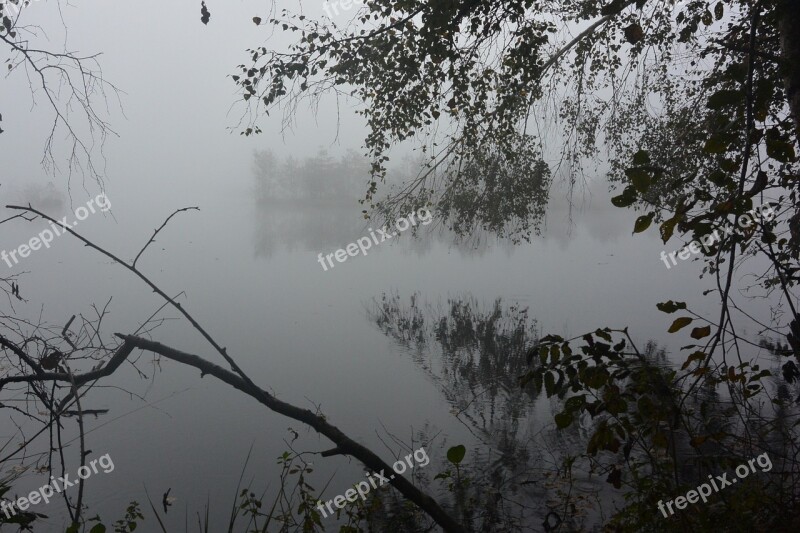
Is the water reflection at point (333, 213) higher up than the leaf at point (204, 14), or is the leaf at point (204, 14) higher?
the water reflection at point (333, 213)

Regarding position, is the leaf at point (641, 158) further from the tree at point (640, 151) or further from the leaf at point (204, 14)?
the leaf at point (204, 14)

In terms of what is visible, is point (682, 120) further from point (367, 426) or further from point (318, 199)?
point (318, 199)

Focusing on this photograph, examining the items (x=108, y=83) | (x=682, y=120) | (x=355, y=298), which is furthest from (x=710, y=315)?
(x=108, y=83)

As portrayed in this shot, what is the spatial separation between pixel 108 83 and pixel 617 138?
7893 millimetres

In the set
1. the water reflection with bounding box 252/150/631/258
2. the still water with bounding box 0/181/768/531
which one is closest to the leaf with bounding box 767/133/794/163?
the still water with bounding box 0/181/768/531

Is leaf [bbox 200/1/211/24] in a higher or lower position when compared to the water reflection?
lower

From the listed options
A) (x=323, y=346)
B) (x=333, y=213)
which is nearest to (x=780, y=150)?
(x=323, y=346)

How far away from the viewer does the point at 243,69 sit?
218 inches

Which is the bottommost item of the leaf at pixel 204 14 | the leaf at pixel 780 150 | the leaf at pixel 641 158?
the leaf at pixel 780 150

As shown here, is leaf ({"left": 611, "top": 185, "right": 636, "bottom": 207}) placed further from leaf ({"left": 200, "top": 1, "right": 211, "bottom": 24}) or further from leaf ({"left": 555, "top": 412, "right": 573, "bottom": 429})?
leaf ({"left": 200, "top": 1, "right": 211, "bottom": 24})

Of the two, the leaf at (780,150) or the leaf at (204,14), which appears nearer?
the leaf at (780,150)

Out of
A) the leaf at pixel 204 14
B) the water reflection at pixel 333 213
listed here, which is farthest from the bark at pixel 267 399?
the water reflection at pixel 333 213

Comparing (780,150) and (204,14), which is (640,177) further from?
(204,14)

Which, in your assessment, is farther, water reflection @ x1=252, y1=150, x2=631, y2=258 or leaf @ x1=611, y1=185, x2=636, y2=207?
water reflection @ x1=252, y1=150, x2=631, y2=258
